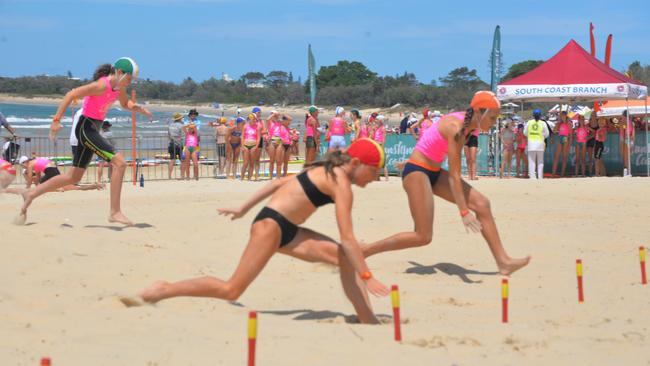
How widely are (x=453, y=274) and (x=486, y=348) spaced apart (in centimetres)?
323

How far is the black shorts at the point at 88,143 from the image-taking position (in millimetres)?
10367

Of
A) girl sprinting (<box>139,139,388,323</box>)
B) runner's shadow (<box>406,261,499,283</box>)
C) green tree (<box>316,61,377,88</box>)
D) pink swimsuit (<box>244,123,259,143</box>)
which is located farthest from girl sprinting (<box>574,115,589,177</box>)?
green tree (<box>316,61,377,88</box>)

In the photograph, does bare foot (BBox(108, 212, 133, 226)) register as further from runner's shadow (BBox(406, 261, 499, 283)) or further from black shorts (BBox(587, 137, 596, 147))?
black shorts (BBox(587, 137, 596, 147))

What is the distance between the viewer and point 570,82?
68.7 ft

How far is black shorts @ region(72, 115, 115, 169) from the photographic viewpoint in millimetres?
10367

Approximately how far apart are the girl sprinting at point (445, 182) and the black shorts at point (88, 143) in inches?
147

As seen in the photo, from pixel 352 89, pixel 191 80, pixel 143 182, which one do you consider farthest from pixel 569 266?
pixel 191 80

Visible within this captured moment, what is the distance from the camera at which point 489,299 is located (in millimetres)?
7746

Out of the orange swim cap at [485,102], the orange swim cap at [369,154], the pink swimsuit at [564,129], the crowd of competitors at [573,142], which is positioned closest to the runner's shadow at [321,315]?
the orange swim cap at [369,154]

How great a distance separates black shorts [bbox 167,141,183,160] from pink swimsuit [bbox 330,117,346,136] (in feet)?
12.4

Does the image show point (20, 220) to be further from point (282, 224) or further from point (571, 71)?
point (571, 71)

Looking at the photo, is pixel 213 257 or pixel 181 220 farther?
pixel 181 220

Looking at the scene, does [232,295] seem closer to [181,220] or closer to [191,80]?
[181,220]

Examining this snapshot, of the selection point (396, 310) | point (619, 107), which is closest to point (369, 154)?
point (396, 310)
